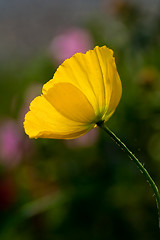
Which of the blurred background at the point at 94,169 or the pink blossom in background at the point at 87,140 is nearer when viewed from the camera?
the blurred background at the point at 94,169

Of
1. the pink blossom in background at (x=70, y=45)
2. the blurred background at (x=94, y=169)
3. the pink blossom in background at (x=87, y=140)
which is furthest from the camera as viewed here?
the pink blossom in background at (x=70, y=45)

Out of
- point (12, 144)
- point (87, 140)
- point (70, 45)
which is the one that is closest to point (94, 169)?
point (87, 140)

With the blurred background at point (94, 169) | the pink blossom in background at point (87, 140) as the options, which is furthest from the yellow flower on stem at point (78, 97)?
the pink blossom in background at point (87, 140)

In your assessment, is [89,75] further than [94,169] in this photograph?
No

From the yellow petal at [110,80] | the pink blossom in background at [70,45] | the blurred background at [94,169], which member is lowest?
the blurred background at [94,169]

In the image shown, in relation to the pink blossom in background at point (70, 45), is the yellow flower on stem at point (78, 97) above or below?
above

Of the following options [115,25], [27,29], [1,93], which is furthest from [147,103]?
[27,29]

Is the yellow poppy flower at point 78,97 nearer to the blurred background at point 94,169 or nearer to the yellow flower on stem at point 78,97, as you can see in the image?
the yellow flower on stem at point 78,97

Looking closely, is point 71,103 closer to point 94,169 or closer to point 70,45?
point 94,169
